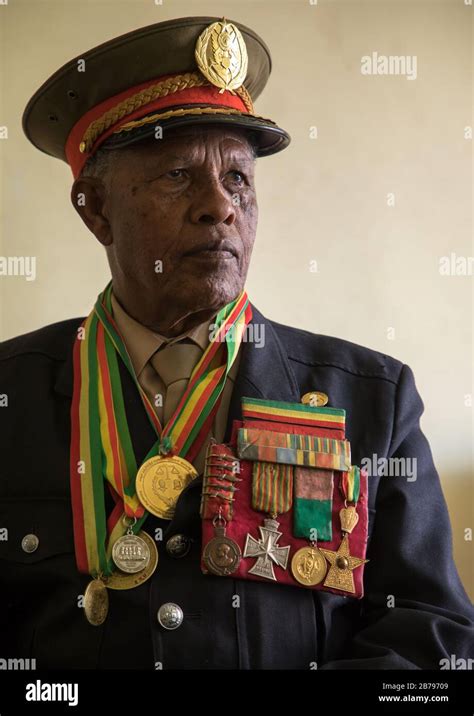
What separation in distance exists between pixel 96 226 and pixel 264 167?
1059 mm

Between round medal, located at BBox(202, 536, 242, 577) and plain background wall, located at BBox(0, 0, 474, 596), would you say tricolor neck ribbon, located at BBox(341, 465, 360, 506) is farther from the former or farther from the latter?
plain background wall, located at BBox(0, 0, 474, 596)

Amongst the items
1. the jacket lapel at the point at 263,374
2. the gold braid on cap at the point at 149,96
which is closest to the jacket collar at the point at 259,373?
the jacket lapel at the point at 263,374

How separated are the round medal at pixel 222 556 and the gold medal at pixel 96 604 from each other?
7.3 inches

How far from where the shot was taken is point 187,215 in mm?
1718

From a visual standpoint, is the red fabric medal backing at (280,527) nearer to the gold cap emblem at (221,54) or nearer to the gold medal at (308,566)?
the gold medal at (308,566)

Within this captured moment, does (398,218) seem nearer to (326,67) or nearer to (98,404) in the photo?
(326,67)

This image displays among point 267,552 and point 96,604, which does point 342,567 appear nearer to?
point 267,552

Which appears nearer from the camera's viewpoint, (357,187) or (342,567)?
(342,567)

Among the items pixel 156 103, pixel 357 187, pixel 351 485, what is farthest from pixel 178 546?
pixel 357 187

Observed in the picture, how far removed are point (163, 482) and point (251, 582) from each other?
0.23m

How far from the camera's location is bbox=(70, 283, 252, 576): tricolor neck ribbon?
1.65 metres

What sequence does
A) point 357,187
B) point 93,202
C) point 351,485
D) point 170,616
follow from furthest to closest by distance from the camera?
1. point 357,187
2. point 93,202
3. point 351,485
4. point 170,616

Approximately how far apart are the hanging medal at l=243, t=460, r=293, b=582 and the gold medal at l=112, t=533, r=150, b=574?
0.58 ft

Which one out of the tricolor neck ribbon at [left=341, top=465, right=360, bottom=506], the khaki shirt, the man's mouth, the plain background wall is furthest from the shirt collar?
the plain background wall
